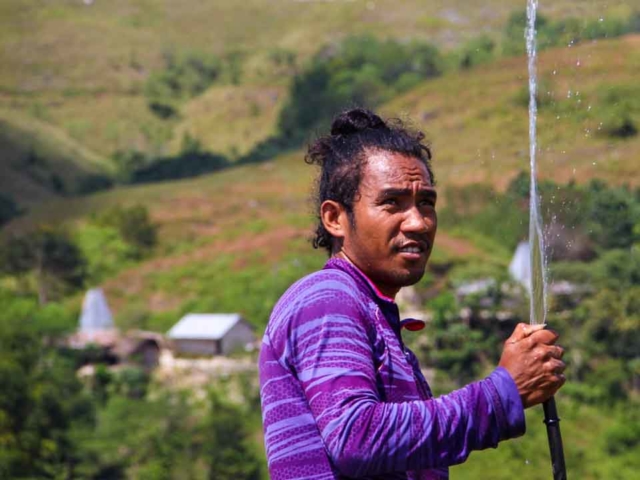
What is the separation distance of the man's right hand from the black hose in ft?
0.18

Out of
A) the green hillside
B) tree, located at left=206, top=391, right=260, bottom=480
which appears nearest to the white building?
tree, located at left=206, top=391, right=260, bottom=480

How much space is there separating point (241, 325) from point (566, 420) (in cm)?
1085

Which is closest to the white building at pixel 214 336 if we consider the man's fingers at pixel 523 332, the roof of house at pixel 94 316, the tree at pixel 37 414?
the roof of house at pixel 94 316

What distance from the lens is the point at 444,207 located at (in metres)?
43.9

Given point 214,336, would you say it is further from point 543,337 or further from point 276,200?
point 543,337

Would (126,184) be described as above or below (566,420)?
below

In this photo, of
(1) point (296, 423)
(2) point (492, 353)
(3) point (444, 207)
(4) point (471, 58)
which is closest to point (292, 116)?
(4) point (471, 58)

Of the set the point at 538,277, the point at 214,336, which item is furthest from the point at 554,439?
the point at 214,336

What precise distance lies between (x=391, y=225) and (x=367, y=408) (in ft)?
1.10

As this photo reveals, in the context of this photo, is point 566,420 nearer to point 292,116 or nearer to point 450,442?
point 450,442

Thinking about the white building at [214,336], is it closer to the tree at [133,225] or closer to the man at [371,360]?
the tree at [133,225]

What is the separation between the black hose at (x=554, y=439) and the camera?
6.46 feet

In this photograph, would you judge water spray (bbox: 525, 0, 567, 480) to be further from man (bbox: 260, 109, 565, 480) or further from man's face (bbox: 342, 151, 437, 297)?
man's face (bbox: 342, 151, 437, 297)

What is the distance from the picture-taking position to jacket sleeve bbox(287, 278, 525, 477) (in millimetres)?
1812
